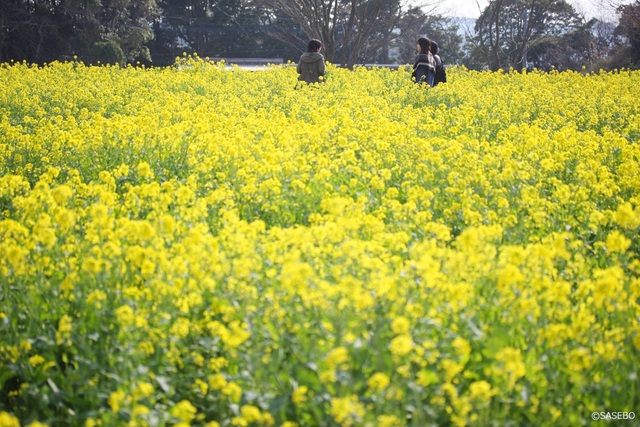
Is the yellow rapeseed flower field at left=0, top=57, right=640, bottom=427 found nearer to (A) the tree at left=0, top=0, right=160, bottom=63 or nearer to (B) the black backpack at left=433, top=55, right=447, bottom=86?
(B) the black backpack at left=433, top=55, right=447, bottom=86

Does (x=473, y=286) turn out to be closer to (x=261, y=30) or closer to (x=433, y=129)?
(x=433, y=129)

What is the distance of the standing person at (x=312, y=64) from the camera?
13275 mm

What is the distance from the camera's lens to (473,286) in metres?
3.91

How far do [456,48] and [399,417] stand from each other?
40828 mm

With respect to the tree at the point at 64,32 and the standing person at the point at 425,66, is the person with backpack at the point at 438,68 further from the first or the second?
the tree at the point at 64,32

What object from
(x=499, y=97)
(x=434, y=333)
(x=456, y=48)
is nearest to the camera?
(x=434, y=333)

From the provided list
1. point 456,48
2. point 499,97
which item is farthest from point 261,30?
point 499,97

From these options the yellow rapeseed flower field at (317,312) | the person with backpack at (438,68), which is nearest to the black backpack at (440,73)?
the person with backpack at (438,68)

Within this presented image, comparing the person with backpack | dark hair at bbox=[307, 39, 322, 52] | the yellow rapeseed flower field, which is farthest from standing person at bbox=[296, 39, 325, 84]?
the yellow rapeseed flower field

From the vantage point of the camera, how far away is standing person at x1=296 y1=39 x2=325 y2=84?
13.3 meters

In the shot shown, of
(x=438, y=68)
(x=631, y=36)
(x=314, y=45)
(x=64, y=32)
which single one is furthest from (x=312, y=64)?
(x=631, y=36)

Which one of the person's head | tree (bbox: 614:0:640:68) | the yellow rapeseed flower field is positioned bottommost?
the yellow rapeseed flower field

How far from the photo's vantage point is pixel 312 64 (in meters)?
13.5

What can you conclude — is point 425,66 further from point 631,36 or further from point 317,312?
point 631,36
